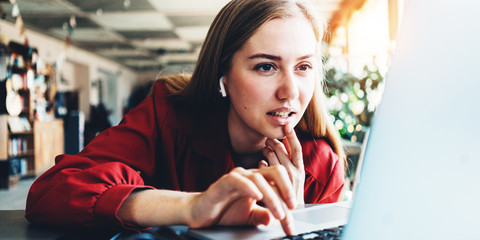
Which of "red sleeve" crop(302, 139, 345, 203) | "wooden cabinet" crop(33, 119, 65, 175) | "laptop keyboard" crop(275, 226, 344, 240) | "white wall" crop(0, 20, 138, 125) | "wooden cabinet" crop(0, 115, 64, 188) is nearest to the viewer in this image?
"laptop keyboard" crop(275, 226, 344, 240)

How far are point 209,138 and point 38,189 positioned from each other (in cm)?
45

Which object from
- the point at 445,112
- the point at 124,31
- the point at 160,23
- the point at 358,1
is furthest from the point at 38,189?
the point at 124,31

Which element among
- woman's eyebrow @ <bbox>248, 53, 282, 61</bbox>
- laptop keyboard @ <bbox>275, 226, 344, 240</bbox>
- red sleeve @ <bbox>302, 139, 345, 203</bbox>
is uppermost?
woman's eyebrow @ <bbox>248, 53, 282, 61</bbox>

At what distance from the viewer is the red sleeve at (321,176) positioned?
0.99 metres

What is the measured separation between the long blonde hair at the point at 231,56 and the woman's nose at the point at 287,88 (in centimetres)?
16

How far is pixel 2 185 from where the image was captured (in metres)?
4.70

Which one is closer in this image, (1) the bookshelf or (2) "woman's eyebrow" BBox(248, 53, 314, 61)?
(2) "woman's eyebrow" BBox(248, 53, 314, 61)

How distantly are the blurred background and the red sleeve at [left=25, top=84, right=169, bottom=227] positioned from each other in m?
2.14

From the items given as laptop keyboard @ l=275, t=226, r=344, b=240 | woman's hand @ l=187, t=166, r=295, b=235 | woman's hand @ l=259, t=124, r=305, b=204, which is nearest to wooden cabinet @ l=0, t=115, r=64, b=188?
woman's hand @ l=259, t=124, r=305, b=204

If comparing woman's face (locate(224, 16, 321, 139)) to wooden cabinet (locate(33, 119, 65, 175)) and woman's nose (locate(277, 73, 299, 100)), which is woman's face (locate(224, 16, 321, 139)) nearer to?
woman's nose (locate(277, 73, 299, 100))

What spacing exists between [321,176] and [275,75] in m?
A: 0.33

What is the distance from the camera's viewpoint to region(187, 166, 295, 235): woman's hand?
0.53 meters

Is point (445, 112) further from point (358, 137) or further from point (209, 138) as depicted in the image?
point (358, 137)

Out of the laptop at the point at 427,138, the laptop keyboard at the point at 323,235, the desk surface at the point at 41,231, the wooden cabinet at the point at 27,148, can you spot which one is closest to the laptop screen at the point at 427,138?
the laptop at the point at 427,138
